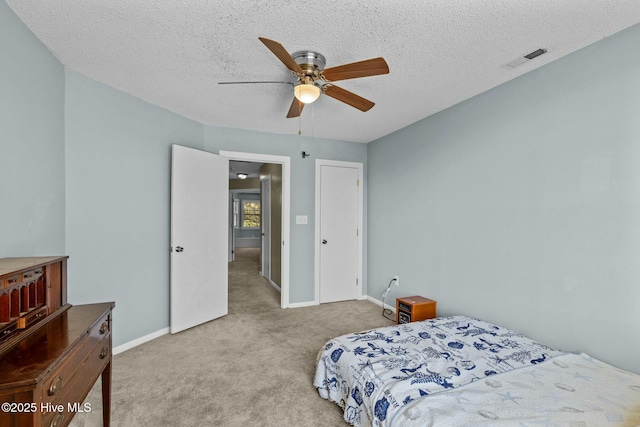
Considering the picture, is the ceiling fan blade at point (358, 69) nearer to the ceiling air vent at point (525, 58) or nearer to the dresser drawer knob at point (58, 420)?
the ceiling air vent at point (525, 58)

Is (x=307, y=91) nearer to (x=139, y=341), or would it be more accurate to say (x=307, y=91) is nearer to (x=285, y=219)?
(x=285, y=219)

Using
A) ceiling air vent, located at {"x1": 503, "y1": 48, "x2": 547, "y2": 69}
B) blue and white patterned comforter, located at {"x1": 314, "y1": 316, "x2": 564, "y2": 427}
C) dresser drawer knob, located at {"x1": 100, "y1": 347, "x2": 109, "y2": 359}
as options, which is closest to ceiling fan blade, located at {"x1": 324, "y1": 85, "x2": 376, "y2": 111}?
ceiling air vent, located at {"x1": 503, "y1": 48, "x2": 547, "y2": 69}

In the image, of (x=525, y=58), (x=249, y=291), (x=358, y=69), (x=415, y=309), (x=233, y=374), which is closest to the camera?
(x=358, y=69)

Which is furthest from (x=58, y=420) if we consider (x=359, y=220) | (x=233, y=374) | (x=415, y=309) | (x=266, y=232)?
(x=266, y=232)

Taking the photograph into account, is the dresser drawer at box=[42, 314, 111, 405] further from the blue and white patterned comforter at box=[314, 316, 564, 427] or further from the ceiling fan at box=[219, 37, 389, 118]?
the ceiling fan at box=[219, 37, 389, 118]

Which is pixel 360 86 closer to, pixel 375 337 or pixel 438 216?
pixel 438 216

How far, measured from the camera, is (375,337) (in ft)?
7.45

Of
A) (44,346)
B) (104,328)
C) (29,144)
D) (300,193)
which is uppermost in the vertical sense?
(29,144)

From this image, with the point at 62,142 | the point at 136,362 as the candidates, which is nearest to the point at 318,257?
the point at 136,362

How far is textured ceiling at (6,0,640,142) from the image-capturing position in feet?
5.38

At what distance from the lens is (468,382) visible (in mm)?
1693

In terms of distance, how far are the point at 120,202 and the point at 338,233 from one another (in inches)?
110

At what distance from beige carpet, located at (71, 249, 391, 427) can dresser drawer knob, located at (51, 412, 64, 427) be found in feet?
2.73

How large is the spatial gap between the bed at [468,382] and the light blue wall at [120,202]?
203cm
